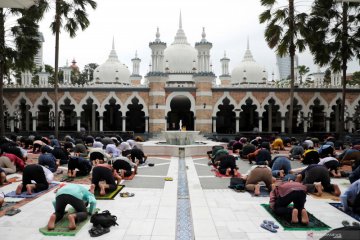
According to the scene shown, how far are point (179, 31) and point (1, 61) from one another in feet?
81.3

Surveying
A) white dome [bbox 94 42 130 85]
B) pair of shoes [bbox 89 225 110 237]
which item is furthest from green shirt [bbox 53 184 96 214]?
white dome [bbox 94 42 130 85]

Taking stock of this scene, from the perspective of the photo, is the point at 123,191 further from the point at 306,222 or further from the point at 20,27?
the point at 20,27

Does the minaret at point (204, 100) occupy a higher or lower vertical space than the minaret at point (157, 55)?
lower

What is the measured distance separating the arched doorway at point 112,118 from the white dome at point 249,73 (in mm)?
15063

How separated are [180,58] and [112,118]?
10792 mm

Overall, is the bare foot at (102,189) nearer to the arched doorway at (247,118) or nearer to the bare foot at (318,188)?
the bare foot at (318,188)

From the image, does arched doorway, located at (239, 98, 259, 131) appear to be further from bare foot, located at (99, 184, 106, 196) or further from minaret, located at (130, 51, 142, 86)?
bare foot, located at (99, 184, 106, 196)

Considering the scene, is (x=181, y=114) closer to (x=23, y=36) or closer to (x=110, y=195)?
(x=23, y=36)

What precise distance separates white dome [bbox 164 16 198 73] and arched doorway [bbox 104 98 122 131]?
25.8 ft

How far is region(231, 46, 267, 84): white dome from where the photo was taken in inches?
1490

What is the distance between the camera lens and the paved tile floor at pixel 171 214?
5.50 metres

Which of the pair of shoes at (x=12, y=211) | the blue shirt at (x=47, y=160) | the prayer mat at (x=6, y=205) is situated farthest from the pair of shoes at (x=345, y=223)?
the blue shirt at (x=47, y=160)

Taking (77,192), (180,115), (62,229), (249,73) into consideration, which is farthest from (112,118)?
(62,229)

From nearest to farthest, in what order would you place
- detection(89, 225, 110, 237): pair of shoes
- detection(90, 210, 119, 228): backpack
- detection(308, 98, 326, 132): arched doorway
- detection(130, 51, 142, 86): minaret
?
1. detection(89, 225, 110, 237): pair of shoes
2. detection(90, 210, 119, 228): backpack
3. detection(308, 98, 326, 132): arched doorway
4. detection(130, 51, 142, 86): minaret
